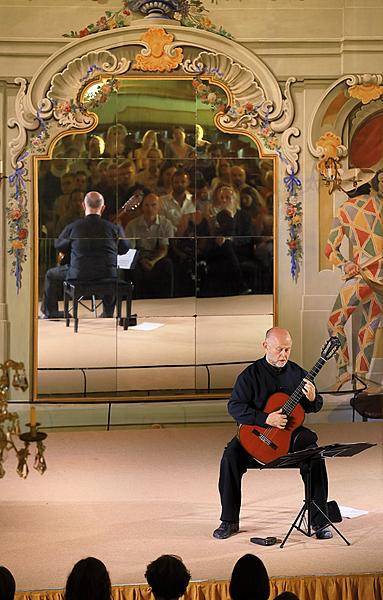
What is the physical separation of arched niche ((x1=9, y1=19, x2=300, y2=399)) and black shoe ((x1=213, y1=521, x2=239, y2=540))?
3.79 metres

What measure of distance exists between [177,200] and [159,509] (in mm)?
3791

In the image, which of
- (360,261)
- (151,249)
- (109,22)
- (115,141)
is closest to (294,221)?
(360,261)

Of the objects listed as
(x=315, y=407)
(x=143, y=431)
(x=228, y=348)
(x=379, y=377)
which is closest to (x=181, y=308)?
(x=228, y=348)

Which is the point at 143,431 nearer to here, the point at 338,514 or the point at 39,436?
the point at 338,514

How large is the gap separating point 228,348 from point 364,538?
13.3 feet

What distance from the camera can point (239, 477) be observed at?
699cm

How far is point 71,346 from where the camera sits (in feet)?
34.6

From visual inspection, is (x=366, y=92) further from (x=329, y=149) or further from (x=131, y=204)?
(x=131, y=204)

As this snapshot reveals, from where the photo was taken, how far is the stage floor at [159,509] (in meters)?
6.46

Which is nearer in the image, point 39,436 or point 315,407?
point 39,436

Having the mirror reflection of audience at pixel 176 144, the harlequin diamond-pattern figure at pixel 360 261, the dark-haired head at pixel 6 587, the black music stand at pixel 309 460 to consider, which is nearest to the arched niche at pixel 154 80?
the mirror reflection of audience at pixel 176 144

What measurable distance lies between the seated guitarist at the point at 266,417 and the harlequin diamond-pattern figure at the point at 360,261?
3565mm

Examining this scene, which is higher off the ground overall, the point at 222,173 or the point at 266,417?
the point at 222,173

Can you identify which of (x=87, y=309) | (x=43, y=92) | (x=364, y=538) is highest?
(x=43, y=92)
